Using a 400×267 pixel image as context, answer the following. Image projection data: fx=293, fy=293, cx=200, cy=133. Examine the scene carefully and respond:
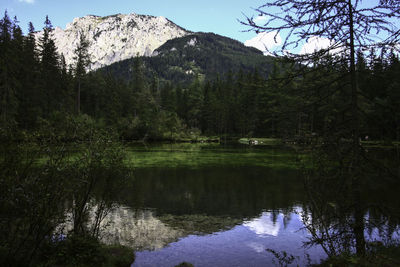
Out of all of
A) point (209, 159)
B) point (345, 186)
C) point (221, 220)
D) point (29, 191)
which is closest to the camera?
point (29, 191)

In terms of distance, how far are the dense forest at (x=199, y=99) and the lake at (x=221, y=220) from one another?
1.80 metres

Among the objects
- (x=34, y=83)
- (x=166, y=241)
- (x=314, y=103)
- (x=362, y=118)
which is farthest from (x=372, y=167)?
(x=34, y=83)

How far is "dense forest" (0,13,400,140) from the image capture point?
24.9 feet

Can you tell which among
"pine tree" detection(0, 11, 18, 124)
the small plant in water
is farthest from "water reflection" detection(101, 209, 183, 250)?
"pine tree" detection(0, 11, 18, 124)

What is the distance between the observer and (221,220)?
13.9 meters

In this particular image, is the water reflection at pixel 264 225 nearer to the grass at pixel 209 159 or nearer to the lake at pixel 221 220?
the lake at pixel 221 220

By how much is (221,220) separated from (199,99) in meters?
91.3

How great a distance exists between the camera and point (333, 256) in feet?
25.1

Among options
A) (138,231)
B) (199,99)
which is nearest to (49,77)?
(199,99)

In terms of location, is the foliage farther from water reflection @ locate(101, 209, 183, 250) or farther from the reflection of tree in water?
the reflection of tree in water

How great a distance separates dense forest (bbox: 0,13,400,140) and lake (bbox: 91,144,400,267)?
1.80m

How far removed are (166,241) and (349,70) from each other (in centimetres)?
849

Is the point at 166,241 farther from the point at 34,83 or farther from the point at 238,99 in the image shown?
the point at 238,99

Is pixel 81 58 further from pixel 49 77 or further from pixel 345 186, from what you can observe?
pixel 345 186
